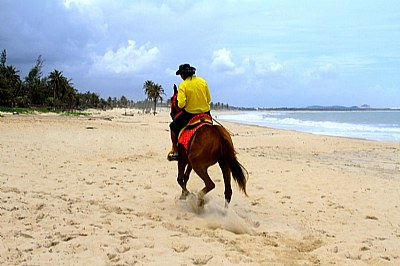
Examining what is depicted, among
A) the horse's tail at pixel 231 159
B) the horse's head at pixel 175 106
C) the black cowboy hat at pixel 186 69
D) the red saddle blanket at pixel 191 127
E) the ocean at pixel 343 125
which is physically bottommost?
the ocean at pixel 343 125

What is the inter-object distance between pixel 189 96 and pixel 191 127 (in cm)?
50

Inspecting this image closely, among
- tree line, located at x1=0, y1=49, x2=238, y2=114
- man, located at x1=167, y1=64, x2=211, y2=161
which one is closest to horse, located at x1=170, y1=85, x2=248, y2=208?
man, located at x1=167, y1=64, x2=211, y2=161

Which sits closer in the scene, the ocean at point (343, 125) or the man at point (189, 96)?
the man at point (189, 96)

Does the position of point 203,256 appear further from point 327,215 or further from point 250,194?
point 250,194

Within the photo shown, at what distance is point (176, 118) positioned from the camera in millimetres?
6531

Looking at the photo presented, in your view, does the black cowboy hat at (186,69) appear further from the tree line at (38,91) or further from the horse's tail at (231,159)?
the tree line at (38,91)

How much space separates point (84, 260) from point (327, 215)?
3.90 m

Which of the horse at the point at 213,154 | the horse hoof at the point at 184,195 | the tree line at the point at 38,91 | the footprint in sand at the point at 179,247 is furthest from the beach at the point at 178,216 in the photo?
the tree line at the point at 38,91

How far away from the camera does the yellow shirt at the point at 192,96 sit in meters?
6.33

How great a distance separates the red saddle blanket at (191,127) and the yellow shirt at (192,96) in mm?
140

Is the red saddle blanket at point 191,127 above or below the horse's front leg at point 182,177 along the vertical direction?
above

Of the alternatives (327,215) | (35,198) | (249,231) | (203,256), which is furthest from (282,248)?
(35,198)

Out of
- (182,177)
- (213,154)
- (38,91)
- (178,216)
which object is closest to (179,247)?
(178,216)

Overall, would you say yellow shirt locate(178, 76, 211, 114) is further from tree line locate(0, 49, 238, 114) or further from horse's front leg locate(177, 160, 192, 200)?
tree line locate(0, 49, 238, 114)
